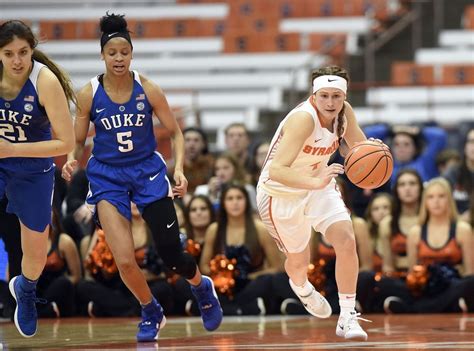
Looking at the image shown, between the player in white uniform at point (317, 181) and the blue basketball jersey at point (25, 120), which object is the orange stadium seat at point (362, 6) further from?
the blue basketball jersey at point (25, 120)

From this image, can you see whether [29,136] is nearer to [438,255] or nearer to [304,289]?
[304,289]

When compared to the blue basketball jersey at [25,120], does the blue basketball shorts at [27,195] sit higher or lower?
lower

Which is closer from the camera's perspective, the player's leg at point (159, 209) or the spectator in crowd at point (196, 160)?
the player's leg at point (159, 209)

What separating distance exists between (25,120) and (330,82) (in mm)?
1664

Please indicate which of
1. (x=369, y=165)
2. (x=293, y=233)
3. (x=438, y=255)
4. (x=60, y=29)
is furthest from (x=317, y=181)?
(x=60, y=29)

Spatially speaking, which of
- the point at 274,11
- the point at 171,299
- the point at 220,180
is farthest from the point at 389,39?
the point at 171,299

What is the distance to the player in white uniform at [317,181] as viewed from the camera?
590 cm

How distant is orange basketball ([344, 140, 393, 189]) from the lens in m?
5.86

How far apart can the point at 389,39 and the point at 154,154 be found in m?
10.1

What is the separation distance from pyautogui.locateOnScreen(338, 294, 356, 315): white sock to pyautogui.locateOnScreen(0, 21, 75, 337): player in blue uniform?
5.50 ft

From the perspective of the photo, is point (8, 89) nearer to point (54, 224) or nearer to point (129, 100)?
point (129, 100)

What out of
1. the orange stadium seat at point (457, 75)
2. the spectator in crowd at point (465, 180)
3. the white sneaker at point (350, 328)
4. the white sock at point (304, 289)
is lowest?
the white sneaker at point (350, 328)

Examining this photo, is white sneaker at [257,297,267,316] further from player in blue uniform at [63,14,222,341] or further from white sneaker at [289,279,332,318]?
player in blue uniform at [63,14,222,341]

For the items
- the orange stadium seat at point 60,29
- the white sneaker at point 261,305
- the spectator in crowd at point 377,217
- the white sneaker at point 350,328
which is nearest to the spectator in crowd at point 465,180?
the spectator in crowd at point 377,217
